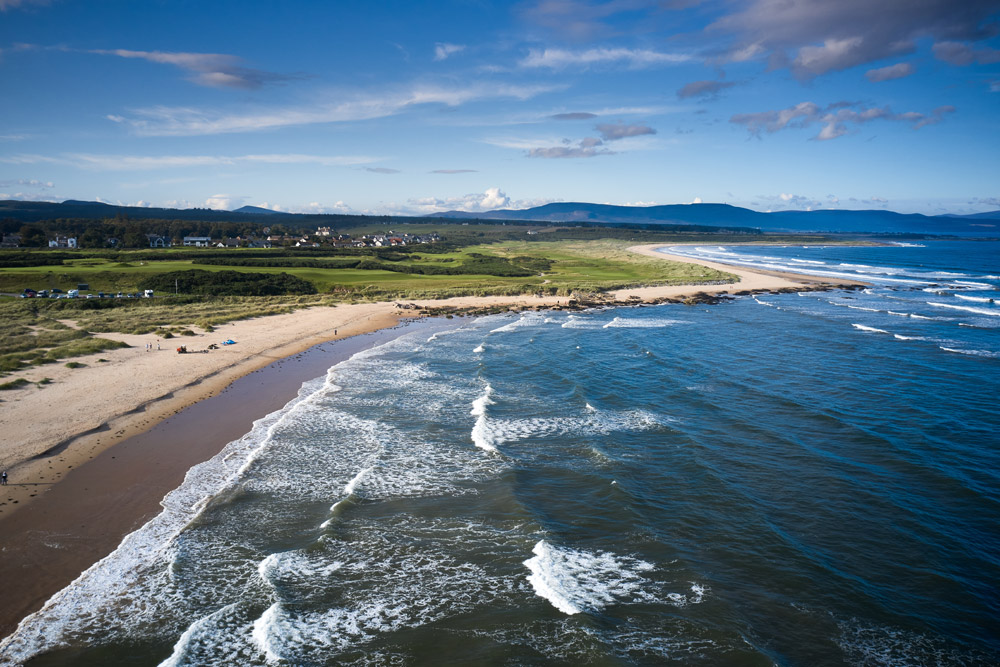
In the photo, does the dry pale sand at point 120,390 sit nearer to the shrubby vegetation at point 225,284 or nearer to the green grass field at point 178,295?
the green grass field at point 178,295

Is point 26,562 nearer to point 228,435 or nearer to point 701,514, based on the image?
point 228,435

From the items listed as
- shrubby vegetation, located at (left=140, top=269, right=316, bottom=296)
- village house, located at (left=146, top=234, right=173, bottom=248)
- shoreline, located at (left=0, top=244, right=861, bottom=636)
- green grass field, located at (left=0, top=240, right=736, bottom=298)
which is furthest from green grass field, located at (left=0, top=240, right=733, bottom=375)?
village house, located at (left=146, top=234, right=173, bottom=248)

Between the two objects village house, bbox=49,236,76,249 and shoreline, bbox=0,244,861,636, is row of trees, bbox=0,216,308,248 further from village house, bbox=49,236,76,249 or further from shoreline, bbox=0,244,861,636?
shoreline, bbox=0,244,861,636

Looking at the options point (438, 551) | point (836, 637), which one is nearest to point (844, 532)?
point (836, 637)

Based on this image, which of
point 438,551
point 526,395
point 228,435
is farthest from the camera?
point 526,395

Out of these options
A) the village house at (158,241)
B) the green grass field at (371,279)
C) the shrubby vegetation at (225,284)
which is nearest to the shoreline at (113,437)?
the shrubby vegetation at (225,284)

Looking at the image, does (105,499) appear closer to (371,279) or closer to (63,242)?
(371,279)

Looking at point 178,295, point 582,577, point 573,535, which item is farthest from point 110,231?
point 582,577
